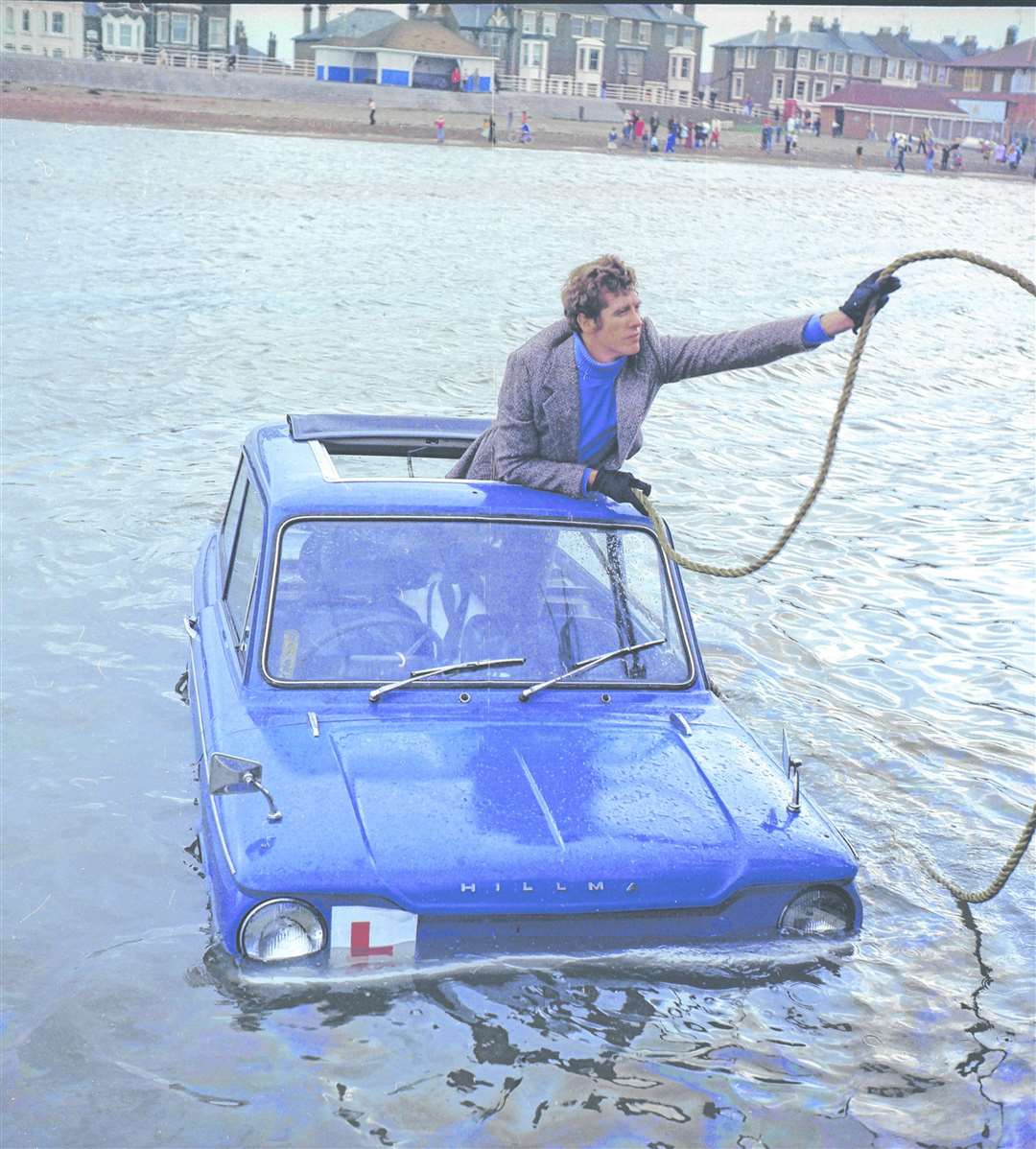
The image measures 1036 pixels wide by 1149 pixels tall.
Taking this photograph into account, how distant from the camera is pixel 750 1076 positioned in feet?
16.2

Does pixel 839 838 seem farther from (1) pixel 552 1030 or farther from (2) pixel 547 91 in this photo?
(2) pixel 547 91

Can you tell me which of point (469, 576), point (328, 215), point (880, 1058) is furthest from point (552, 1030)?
point (328, 215)

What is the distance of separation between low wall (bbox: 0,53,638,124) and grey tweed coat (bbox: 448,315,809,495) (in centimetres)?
8351

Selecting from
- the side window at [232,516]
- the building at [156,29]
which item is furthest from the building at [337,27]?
the side window at [232,516]

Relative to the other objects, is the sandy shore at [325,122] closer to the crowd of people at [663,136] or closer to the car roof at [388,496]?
the crowd of people at [663,136]

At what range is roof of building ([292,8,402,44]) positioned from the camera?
109m

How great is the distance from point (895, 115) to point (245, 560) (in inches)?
4897

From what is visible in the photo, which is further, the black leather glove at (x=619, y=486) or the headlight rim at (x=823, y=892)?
the black leather glove at (x=619, y=486)

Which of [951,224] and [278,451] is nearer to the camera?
[278,451]

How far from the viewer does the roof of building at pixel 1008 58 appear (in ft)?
431

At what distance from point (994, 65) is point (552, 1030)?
5599 inches

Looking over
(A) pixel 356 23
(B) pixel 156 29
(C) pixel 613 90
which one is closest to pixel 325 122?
(B) pixel 156 29

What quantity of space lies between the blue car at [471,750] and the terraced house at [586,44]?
4446 inches

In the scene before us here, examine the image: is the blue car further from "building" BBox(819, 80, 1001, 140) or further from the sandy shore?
"building" BBox(819, 80, 1001, 140)
